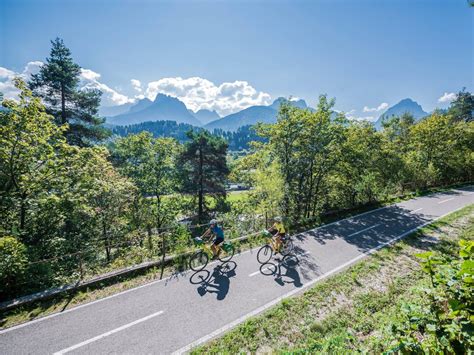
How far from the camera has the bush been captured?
21.3ft

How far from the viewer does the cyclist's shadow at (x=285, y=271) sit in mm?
8294

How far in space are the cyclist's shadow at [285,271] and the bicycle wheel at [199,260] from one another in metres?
2.36

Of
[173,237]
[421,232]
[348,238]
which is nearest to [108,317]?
[173,237]

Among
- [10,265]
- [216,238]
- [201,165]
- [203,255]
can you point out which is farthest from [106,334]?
[201,165]

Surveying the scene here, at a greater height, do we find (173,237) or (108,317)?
(173,237)

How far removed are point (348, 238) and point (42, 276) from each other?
13.7m

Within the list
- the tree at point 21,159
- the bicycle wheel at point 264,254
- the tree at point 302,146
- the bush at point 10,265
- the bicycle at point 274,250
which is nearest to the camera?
the bush at point 10,265

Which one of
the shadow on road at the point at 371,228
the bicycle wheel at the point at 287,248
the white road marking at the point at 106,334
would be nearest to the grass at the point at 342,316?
the white road marking at the point at 106,334

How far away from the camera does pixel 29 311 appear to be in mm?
6473

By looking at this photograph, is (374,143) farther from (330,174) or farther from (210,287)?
(210,287)

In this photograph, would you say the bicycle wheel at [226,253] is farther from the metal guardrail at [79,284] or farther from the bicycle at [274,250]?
the metal guardrail at [79,284]

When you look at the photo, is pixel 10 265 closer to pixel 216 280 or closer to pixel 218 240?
pixel 216 280

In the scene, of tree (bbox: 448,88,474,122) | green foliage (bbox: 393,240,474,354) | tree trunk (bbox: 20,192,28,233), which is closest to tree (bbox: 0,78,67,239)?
tree trunk (bbox: 20,192,28,233)

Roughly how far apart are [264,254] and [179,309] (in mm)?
4584
